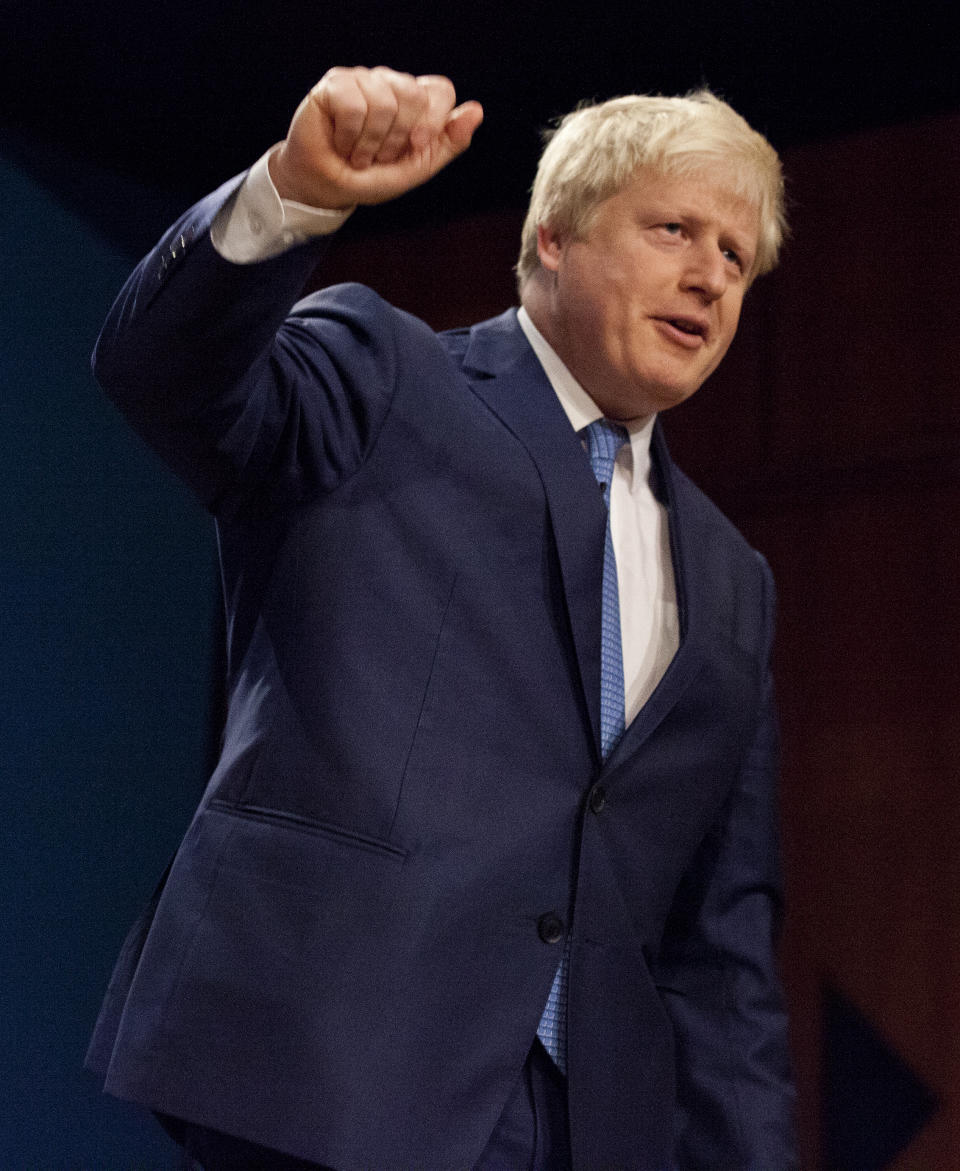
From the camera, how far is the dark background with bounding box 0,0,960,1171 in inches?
97.0

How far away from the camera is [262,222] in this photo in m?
0.91

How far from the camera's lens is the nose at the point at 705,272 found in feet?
4.59

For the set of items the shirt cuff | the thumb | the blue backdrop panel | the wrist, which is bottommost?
the blue backdrop panel

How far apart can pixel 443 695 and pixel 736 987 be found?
1.84 feet

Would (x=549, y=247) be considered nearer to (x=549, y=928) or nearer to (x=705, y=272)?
(x=705, y=272)

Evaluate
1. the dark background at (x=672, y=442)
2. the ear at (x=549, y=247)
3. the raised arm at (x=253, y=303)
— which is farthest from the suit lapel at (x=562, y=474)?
the dark background at (x=672, y=442)

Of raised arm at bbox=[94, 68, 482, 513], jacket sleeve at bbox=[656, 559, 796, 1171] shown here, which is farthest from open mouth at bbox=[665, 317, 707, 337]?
raised arm at bbox=[94, 68, 482, 513]

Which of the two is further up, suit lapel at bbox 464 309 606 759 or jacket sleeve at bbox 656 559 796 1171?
suit lapel at bbox 464 309 606 759

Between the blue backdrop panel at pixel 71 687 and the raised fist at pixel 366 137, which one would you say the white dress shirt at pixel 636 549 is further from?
the blue backdrop panel at pixel 71 687

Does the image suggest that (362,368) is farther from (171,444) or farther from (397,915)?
(397,915)

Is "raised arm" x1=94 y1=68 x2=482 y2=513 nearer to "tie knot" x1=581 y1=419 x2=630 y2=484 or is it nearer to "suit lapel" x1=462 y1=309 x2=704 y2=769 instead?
"suit lapel" x1=462 y1=309 x2=704 y2=769

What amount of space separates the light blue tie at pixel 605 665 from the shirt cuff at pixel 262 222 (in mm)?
471

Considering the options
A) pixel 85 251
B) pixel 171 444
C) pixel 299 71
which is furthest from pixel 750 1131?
pixel 85 251

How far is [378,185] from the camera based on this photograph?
35.2 inches
